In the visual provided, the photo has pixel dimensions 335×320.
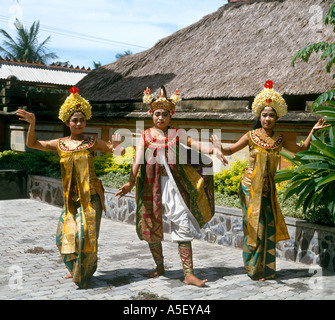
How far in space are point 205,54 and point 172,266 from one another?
7743mm

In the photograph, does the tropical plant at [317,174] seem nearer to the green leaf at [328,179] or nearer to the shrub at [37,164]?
the green leaf at [328,179]

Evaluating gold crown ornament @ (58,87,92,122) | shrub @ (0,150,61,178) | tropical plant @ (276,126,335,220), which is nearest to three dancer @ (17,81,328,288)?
gold crown ornament @ (58,87,92,122)

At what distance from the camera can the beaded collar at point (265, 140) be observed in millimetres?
5555

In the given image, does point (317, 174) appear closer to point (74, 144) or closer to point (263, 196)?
point (263, 196)

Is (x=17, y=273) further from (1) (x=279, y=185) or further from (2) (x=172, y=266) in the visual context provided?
(1) (x=279, y=185)

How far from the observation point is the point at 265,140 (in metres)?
5.59

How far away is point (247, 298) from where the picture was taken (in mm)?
4918

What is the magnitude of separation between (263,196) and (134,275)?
A: 5.99 ft

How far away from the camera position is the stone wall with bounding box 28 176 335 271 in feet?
20.1

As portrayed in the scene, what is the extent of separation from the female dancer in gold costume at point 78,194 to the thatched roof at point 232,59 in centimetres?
503

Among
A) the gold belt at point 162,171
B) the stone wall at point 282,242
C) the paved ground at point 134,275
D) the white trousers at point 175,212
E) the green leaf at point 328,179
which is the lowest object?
the paved ground at point 134,275

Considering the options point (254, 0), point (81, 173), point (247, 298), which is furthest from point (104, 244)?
point (254, 0)

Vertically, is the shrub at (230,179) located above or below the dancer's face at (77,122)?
below

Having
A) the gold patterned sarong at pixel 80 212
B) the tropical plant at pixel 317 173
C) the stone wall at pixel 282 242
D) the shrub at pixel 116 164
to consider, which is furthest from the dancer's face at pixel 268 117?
the shrub at pixel 116 164
